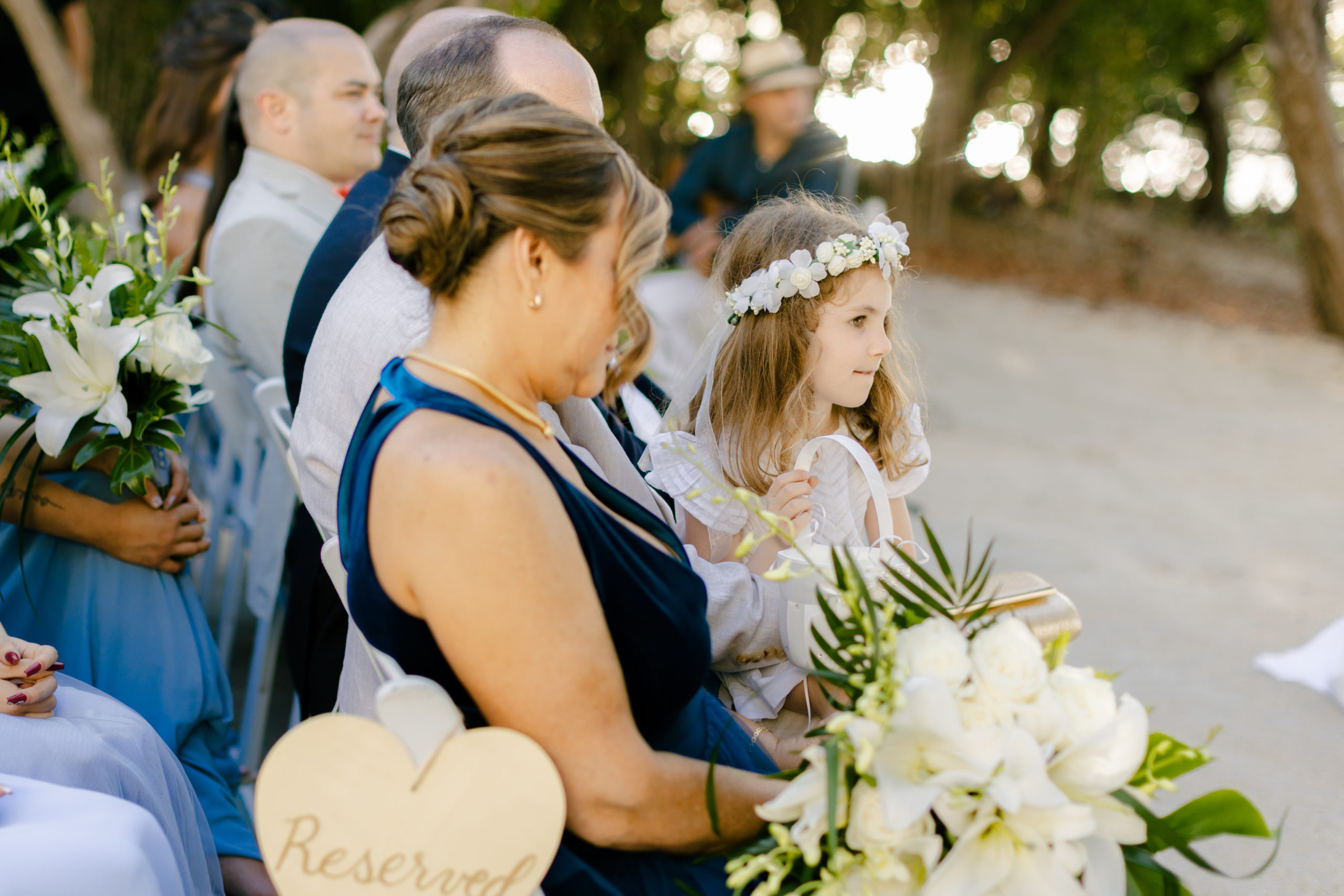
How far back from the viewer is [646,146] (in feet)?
48.4

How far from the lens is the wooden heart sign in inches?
44.4

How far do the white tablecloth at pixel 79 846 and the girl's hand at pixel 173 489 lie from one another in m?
0.94

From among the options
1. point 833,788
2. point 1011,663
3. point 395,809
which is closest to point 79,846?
point 395,809

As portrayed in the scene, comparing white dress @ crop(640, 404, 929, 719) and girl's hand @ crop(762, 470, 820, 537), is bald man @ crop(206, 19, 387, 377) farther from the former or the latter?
girl's hand @ crop(762, 470, 820, 537)

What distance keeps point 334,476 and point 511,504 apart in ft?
2.48

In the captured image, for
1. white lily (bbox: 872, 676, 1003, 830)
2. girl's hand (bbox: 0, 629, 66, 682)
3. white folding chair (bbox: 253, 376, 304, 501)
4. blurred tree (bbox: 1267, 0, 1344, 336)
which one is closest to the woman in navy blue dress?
white lily (bbox: 872, 676, 1003, 830)

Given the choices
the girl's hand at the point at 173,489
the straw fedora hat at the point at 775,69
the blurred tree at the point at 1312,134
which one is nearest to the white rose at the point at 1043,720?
the girl's hand at the point at 173,489

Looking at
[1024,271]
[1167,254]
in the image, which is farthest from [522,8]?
[1167,254]

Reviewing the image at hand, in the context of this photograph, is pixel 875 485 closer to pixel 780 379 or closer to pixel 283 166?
pixel 780 379

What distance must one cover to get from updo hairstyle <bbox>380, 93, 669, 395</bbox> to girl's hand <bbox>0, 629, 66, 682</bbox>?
3.24 feet

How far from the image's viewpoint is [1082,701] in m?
1.22

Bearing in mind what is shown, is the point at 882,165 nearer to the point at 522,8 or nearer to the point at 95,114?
the point at 522,8

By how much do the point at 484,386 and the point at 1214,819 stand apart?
1024 millimetres

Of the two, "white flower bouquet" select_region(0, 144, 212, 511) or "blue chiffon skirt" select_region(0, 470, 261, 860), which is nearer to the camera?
"white flower bouquet" select_region(0, 144, 212, 511)
